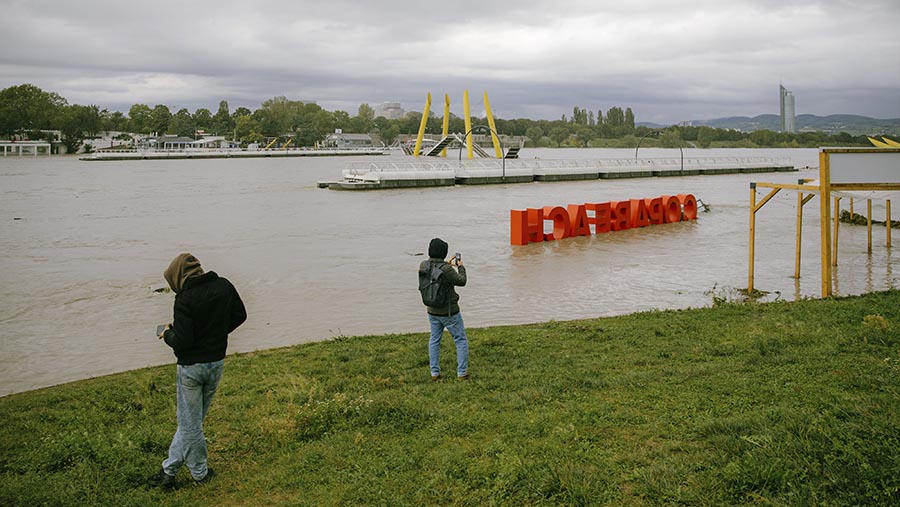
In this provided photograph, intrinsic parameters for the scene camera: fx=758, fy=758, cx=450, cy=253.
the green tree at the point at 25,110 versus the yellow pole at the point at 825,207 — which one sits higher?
the green tree at the point at 25,110

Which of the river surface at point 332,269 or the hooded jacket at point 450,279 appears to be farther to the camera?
the river surface at point 332,269

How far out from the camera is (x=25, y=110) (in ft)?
506

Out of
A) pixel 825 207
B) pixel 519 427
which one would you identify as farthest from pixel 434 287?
pixel 825 207

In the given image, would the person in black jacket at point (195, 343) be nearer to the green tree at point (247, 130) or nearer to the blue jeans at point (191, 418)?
the blue jeans at point (191, 418)

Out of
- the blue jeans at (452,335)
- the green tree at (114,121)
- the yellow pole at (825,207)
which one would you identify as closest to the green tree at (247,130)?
the green tree at (114,121)

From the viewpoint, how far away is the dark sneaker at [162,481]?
20.0 feet

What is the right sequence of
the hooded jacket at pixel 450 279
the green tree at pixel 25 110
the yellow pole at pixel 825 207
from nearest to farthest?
the hooded jacket at pixel 450 279
the yellow pole at pixel 825 207
the green tree at pixel 25 110

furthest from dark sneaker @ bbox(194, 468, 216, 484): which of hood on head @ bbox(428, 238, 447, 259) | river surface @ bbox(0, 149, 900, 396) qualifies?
river surface @ bbox(0, 149, 900, 396)

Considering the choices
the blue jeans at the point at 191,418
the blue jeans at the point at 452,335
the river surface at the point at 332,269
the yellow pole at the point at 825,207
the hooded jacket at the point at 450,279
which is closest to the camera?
the blue jeans at the point at 191,418

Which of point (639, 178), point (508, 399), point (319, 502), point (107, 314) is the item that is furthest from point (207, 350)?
point (639, 178)

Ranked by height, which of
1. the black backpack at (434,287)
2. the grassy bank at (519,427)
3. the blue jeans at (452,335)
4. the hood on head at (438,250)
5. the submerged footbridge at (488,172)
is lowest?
the grassy bank at (519,427)

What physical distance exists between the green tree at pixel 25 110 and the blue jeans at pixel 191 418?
16900 centimetres

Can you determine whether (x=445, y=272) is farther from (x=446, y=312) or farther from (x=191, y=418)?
(x=191, y=418)

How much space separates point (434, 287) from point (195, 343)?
3106mm
